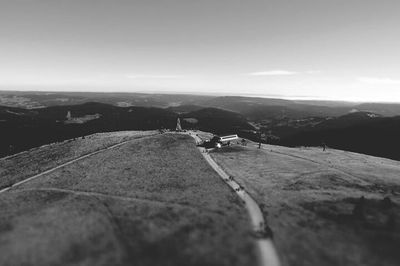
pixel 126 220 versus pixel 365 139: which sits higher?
pixel 126 220

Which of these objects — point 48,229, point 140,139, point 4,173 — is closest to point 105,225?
point 48,229

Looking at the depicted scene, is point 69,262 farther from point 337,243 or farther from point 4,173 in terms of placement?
point 4,173

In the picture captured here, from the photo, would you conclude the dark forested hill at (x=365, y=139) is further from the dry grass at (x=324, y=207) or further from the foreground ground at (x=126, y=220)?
the foreground ground at (x=126, y=220)

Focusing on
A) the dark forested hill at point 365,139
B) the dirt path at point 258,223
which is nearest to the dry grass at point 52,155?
the dirt path at point 258,223

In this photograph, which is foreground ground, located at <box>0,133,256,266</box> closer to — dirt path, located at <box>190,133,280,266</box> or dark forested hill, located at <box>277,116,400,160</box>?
dirt path, located at <box>190,133,280,266</box>

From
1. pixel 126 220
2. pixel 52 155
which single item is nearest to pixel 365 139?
pixel 52 155

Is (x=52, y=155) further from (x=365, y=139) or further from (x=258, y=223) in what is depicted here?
(x=365, y=139)
